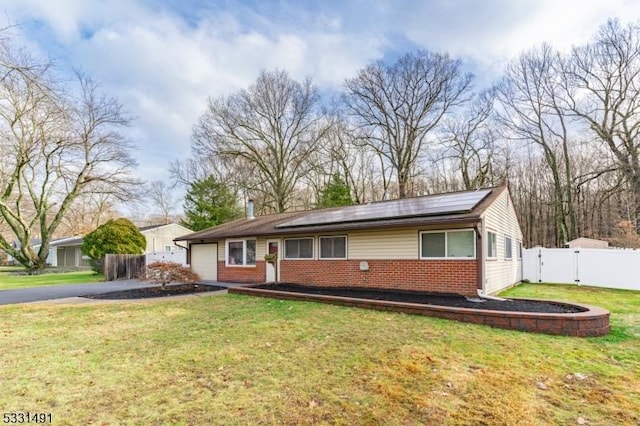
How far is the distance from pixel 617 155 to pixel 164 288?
25312 millimetres

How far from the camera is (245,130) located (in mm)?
26781

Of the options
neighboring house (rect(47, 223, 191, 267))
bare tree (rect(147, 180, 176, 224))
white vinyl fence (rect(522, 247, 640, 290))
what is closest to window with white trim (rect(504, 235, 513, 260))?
white vinyl fence (rect(522, 247, 640, 290))

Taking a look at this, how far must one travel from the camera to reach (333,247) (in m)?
12.3

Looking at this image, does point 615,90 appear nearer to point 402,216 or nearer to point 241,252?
point 402,216

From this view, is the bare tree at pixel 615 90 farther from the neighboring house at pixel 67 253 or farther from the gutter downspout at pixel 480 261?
the neighboring house at pixel 67 253

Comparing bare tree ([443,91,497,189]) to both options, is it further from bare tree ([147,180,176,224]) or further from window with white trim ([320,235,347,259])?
bare tree ([147,180,176,224])

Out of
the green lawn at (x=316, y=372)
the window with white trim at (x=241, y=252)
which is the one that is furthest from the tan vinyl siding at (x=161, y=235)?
the green lawn at (x=316, y=372)

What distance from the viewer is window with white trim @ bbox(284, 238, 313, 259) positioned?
1302cm

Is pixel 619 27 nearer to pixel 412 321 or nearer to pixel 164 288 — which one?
pixel 412 321

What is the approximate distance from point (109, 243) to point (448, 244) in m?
19.2

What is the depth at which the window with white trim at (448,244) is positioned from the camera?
9414 millimetres

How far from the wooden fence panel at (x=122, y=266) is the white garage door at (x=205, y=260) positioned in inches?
118

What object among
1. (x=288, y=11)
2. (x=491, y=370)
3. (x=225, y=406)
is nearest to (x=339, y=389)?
(x=225, y=406)

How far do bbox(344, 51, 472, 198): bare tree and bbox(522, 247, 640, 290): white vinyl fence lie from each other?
41.1 ft
